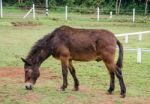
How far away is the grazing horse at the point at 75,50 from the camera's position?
35.8 feet

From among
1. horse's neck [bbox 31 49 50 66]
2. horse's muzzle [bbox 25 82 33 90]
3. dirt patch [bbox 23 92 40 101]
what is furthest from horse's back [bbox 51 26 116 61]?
dirt patch [bbox 23 92 40 101]

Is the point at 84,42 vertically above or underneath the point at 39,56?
above

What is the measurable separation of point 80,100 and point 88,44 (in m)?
1.51

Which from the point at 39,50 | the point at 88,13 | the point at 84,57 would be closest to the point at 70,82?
the point at 84,57

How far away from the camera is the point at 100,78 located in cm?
1375

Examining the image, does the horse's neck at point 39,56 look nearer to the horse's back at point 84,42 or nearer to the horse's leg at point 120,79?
the horse's back at point 84,42

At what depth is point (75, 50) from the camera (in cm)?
1111

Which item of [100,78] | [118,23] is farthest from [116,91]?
[118,23]

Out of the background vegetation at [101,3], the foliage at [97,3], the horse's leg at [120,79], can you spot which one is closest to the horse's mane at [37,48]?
the horse's leg at [120,79]

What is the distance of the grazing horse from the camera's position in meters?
10.9

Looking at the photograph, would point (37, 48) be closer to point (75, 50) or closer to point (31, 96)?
point (75, 50)

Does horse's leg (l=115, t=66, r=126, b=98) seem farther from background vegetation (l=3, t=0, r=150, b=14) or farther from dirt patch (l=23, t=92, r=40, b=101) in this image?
background vegetation (l=3, t=0, r=150, b=14)

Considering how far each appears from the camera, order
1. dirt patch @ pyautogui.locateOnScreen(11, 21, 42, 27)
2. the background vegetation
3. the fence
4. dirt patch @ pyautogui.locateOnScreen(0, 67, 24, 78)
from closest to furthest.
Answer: dirt patch @ pyautogui.locateOnScreen(0, 67, 24, 78) → dirt patch @ pyautogui.locateOnScreen(11, 21, 42, 27) → the fence → the background vegetation

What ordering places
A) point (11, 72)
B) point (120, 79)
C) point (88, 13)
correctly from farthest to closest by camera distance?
point (88, 13) → point (11, 72) → point (120, 79)
